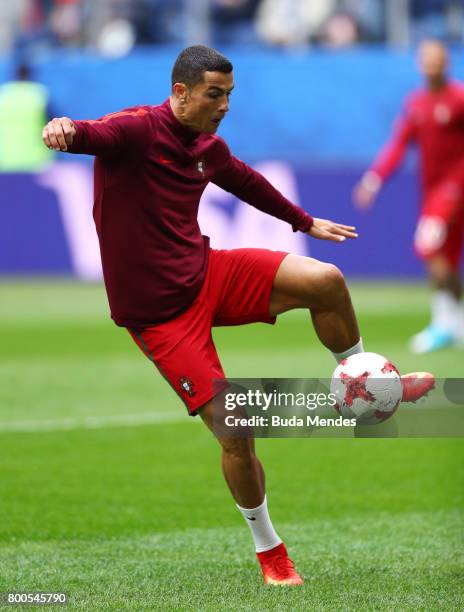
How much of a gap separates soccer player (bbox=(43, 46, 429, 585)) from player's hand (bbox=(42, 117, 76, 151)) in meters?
0.40

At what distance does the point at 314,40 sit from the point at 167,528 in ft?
54.1

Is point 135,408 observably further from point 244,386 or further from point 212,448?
point 244,386

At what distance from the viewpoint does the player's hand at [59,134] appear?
5004mm

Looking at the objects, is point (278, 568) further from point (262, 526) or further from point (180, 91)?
point (180, 91)

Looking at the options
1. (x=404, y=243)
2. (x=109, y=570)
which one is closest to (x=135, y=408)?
(x=109, y=570)

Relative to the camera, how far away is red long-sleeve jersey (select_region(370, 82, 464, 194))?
1448 centimetres

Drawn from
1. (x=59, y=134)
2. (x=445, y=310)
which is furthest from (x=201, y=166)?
(x=445, y=310)

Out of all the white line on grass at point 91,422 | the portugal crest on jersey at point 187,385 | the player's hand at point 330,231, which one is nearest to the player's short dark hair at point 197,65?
the player's hand at point 330,231

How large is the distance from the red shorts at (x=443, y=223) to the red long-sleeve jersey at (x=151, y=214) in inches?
342

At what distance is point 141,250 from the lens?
5816 millimetres

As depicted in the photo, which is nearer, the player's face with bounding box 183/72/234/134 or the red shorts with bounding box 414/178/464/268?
the player's face with bounding box 183/72/234/134

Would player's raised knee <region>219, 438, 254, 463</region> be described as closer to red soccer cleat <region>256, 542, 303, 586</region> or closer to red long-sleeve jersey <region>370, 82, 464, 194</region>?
red soccer cleat <region>256, 542, 303, 586</region>

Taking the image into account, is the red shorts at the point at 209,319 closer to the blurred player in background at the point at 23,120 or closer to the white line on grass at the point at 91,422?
the white line on grass at the point at 91,422

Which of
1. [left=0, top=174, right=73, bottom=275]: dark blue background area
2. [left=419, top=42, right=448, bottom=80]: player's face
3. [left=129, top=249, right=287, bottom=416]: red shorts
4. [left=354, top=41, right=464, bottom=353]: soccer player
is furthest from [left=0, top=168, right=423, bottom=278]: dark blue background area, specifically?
[left=129, top=249, right=287, bottom=416]: red shorts
